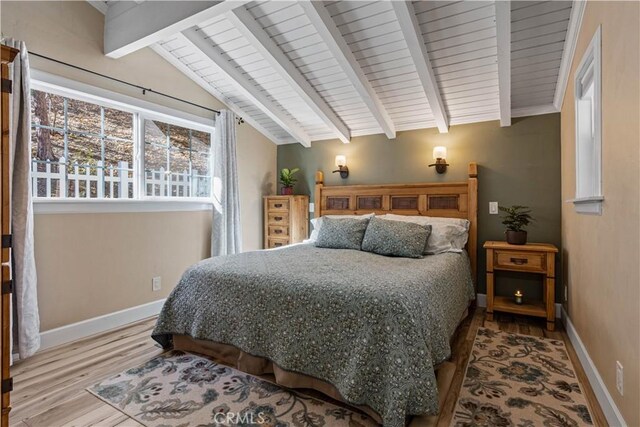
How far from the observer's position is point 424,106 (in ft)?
11.4

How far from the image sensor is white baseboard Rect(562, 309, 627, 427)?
153 centimetres

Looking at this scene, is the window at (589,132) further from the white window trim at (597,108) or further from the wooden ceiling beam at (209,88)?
the wooden ceiling beam at (209,88)

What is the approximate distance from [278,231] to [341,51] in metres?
2.51

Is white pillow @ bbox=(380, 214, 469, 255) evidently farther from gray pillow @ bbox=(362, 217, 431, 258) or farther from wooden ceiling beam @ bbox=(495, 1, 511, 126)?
wooden ceiling beam @ bbox=(495, 1, 511, 126)

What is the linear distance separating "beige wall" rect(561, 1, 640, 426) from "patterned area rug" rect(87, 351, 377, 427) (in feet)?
3.93

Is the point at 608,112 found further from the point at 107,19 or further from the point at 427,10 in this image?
the point at 107,19

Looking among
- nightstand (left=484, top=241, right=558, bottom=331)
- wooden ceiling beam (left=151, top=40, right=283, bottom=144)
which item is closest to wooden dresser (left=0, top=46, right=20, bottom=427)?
wooden ceiling beam (left=151, top=40, right=283, bottom=144)

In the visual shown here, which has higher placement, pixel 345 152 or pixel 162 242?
pixel 345 152

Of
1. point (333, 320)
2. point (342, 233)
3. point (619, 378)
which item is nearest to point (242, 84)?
point (342, 233)

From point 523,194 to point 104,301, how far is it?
408cm

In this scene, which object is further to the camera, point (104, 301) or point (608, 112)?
point (104, 301)

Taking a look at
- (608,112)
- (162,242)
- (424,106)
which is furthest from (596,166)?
(162,242)

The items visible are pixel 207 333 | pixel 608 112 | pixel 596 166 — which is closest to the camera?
pixel 608 112

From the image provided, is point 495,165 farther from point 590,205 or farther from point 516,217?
point 590,205
